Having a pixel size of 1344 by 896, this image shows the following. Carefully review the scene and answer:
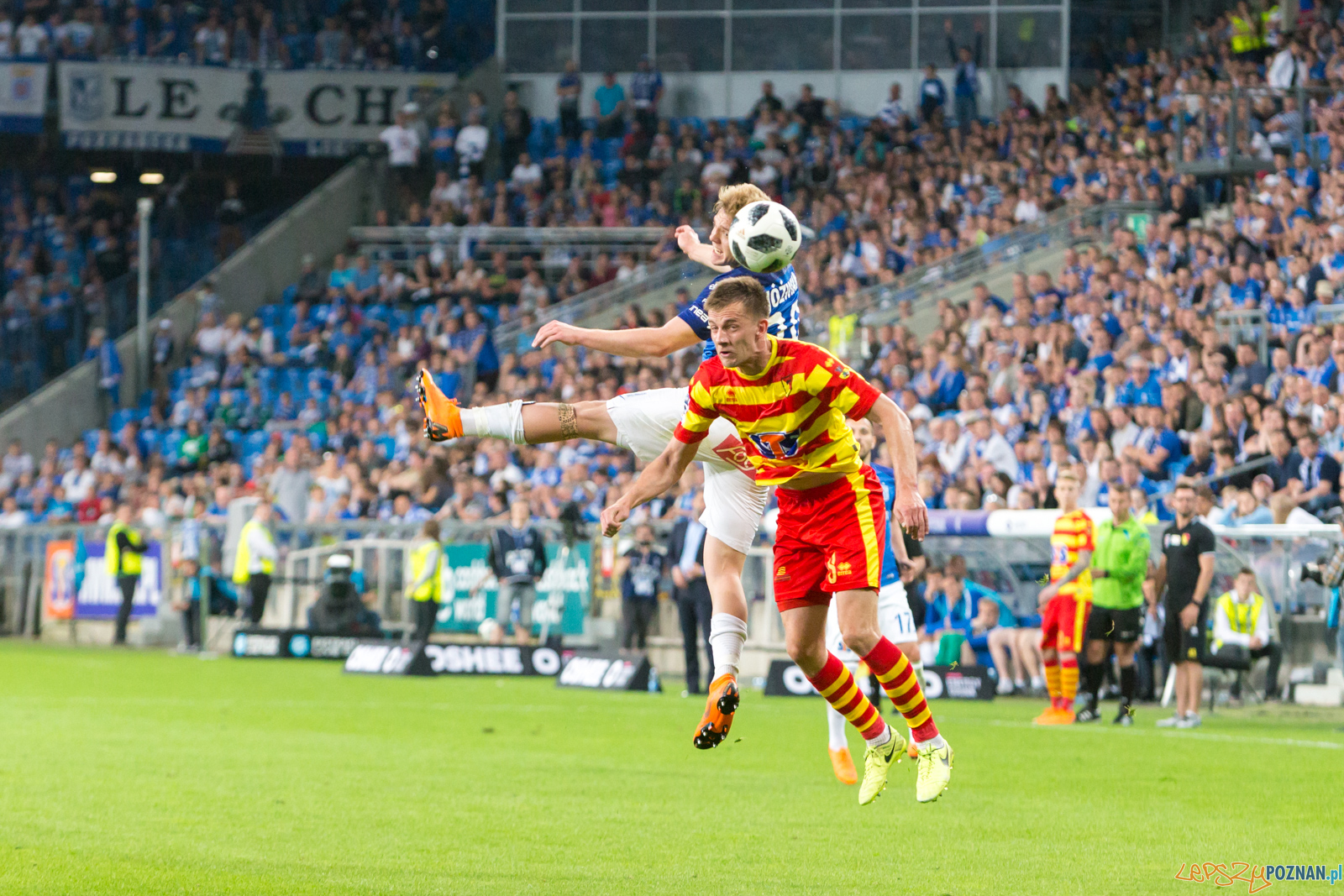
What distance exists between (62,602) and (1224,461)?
57.1 feet

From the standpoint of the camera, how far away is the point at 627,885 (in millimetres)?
7461

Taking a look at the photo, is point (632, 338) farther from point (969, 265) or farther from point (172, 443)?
point (172, 443)

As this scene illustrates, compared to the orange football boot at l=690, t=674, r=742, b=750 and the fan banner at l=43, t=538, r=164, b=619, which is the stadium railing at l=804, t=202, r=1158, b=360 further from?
the orange football boot at l=690, t=674, r=742, b=750

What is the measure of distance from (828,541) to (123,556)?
63.3ft

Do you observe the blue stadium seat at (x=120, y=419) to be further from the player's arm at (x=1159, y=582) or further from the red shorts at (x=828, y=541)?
the red shorts at (x=828, y=541)

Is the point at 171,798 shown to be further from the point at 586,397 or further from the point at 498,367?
the point at 498,367

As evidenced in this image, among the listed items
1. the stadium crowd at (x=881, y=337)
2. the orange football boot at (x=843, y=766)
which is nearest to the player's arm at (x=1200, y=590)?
the stadium crowd at (x=881, y=337)

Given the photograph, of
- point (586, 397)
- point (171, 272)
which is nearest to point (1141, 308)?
point (586, 397)

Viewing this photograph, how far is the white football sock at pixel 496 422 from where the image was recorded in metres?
9.09

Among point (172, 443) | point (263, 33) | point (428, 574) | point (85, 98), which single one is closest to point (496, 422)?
point (428, 574)

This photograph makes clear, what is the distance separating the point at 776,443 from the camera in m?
8.38

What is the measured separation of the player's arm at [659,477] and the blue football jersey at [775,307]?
68 centimetres

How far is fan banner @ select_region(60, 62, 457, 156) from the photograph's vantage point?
3503 centimetres

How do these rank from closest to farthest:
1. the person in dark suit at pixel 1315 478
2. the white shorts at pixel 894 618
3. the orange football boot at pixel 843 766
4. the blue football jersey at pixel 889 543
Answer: the orange football boot at pixel 843 766 < the blue football jersey at pixel 889 543 < the white shorts at pixel 894 618 < the person in dark suit at pixel 1315 478
